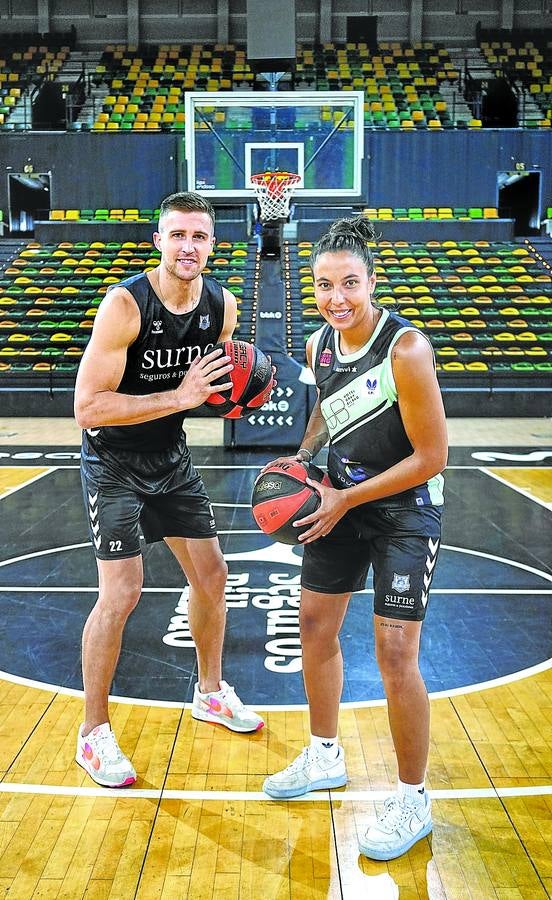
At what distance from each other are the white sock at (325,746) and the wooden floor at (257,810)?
5.0 inches

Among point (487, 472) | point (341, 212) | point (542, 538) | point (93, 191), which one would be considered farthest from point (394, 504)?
point (93, 191)

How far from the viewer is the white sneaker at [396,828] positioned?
108 inches

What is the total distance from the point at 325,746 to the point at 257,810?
1.11 feet

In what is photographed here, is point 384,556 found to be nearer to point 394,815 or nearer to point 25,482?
point 394,815

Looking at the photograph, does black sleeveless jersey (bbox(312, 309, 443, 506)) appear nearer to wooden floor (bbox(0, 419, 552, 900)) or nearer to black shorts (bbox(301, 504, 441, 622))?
black shorts (bbox(301, 504, 441, 622))

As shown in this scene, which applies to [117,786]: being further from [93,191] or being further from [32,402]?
[93,191]

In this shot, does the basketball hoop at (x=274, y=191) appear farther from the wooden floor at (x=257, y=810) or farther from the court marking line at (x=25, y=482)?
the wooden floor at (x=257, y=810)

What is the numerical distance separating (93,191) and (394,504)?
17919mm

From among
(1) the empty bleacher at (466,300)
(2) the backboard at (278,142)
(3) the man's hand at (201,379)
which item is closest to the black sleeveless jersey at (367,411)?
(3) the man's hand at (201,379)

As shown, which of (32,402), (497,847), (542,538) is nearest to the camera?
(497,847)

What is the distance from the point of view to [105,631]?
10.8 ft

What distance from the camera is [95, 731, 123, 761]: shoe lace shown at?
3.25 meters

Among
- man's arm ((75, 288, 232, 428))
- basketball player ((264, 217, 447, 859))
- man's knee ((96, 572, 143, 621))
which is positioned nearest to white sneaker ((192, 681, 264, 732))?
man's knee ((96, 572, 143, 621))

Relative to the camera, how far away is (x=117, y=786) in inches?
125
